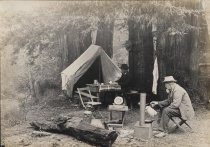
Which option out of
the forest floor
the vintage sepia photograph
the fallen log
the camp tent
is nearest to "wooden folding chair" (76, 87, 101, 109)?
the vintage sepia photograph

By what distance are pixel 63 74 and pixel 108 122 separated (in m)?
1.43

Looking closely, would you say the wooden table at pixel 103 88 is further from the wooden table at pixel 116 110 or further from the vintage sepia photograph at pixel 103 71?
the wooden table at pixel 116 110

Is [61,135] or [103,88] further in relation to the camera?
[103,88]

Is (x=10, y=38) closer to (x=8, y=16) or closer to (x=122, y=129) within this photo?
(x=8, y=16)

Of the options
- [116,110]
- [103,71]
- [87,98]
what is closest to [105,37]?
[103,71]

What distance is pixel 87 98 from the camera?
936 cm

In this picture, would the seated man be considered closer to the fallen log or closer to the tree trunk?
the fallen log

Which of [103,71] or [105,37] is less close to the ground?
[105,37]

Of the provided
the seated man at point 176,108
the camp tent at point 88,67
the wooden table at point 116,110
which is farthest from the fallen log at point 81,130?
the seated man at point 176,108

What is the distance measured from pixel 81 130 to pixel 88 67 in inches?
97.1

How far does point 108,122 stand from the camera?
27.5ft

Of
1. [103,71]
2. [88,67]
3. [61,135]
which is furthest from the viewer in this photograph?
[103,71]

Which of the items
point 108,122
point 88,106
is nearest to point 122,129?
point 108,122

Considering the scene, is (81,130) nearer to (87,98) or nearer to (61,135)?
(61,135)
